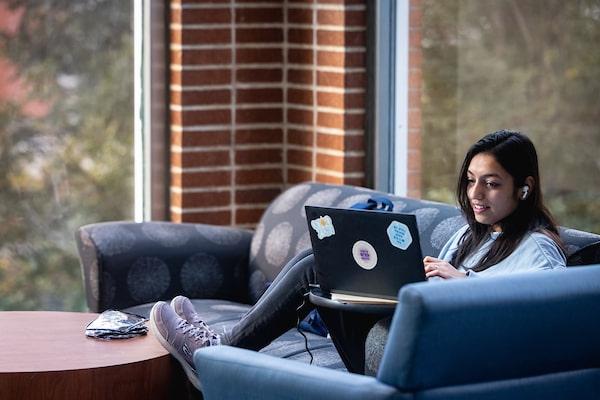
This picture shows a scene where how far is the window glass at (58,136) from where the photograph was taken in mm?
5270

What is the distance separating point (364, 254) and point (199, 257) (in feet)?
4.87

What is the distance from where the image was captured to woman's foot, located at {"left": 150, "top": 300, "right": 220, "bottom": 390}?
148 inches

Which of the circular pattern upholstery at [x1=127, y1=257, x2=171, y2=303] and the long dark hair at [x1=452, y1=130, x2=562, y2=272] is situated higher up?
the long dark hair at [x1=452, y1=130, x2=562, y2=272]

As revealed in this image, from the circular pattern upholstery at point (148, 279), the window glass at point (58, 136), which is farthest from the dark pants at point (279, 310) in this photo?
the window glass at point (58, 136)

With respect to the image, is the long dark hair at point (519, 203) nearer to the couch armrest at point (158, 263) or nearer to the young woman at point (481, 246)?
the young woman at point (481, 246)

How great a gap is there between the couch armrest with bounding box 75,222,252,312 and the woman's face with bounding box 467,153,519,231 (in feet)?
4.65

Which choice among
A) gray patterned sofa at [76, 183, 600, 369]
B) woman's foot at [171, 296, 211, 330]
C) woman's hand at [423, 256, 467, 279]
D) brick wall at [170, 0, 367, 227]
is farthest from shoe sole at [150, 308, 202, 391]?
brick wall at [170, 0, 367, 227]

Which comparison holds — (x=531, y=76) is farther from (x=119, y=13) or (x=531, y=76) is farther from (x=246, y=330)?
(x=119, y=13)

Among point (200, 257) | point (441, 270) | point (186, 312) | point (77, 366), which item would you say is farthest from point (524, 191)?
point (200, 257)

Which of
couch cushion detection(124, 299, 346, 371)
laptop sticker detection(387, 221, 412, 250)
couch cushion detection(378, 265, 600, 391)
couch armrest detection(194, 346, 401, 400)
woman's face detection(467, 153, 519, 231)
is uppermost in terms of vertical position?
woman's face detection(467, 153, 519, 231)

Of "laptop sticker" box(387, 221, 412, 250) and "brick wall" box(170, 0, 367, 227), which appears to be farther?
"brick wall" box(170, 0, 367, 227)

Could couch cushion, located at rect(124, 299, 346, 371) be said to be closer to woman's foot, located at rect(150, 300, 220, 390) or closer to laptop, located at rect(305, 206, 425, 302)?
woman's foot, located at rect(150, 300, 220, 390)

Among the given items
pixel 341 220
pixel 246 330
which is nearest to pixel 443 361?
pixel 341 220

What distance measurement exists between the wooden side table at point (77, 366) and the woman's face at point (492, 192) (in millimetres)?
974
